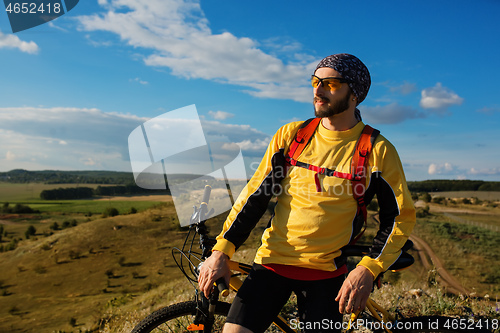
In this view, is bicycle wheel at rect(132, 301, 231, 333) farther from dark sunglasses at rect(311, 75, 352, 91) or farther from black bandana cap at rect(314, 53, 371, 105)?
black bandana cap at rect(314, 53, 371, 105)

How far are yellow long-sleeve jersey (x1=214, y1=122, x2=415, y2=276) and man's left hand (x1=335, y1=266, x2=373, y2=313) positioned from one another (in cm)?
8

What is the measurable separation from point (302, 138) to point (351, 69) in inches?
25.3

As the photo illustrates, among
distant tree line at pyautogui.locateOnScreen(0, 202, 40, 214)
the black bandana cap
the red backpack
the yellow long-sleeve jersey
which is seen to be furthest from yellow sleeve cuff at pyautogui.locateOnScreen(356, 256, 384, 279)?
distant tree line at pyautogui.locateOnScreen(0, 202, 40, 214)

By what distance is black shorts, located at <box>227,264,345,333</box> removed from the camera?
222 centimetres

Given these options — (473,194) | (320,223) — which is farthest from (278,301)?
(473,194)

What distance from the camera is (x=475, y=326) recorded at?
7.90 feet

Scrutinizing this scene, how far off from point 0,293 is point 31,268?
457cm

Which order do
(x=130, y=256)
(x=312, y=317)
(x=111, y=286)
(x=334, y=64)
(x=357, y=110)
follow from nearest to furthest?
(x=312, y=317), (x=334, y=64), (x=357, y=110), (x=111, y=286), (x=130, y=256)

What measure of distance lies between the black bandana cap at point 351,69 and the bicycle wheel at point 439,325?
6.19 feet

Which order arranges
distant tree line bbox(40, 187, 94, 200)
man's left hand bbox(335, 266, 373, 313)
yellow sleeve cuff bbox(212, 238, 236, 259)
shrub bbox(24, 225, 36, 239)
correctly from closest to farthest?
man's left hand bbox(335, 266, 373, 313) → yellow sleeve cuff bbox(212, 238, 236, 259) → shrub bbox(24, 225, 36, 239) → distant tree line bbox(40, 187, 94, 200)

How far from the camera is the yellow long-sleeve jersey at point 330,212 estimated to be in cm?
220

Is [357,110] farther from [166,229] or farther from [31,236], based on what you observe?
[31,236]

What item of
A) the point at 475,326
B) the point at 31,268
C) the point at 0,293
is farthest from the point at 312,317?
the point at 31,268

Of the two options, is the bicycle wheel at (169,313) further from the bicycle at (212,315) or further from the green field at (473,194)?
the green field at (473,194)
